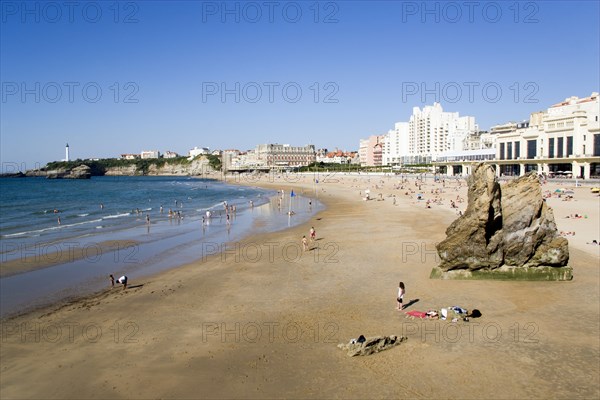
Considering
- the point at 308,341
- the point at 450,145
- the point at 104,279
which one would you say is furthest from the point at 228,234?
the point at 450,145

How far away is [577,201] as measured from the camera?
37125mm

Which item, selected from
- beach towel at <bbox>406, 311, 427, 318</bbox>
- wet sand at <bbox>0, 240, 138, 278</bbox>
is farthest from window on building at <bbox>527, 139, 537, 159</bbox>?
beach towel at <bbox>406, 311, 427, 318</bbox>

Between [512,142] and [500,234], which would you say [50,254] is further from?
[512,142]

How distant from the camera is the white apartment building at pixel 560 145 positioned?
62312mm

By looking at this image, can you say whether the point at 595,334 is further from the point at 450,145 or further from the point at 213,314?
the point at 450,145

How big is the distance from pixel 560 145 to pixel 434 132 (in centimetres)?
8595

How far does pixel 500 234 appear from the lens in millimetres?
14773

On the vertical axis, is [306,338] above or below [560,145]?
below

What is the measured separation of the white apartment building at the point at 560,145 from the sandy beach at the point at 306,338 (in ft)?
180

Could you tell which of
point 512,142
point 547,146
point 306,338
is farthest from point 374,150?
Result: point 306,338

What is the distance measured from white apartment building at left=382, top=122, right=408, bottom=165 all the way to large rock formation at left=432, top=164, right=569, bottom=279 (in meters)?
151

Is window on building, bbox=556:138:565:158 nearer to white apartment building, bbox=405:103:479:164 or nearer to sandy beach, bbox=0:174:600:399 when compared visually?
sandy beach, bbox=0:174:600:399

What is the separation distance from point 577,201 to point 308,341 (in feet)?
120

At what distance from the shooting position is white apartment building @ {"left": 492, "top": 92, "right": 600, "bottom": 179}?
6231 centimetres
